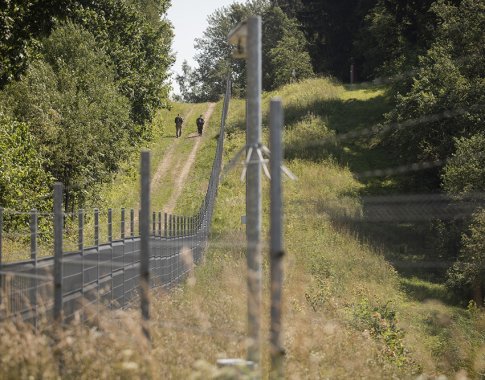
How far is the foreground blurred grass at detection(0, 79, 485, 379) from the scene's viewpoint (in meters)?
7.16

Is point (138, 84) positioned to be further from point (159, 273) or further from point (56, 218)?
point (56, 218)

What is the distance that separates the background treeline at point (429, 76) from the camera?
3209 centimetres

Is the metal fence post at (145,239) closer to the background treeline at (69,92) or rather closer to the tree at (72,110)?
the background treeline at (69,92)

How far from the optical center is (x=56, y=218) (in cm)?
812

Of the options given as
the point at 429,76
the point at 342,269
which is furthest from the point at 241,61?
the point at 342,269

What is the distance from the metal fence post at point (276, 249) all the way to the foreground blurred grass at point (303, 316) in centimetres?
39

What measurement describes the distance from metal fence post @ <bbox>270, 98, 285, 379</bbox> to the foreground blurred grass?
0.39 meters

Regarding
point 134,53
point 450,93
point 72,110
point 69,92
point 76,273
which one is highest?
point 134,53

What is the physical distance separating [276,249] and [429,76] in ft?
119

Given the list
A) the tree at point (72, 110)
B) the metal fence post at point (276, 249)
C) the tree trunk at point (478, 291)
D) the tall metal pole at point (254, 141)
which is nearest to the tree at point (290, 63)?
the tree at point (72, 110)

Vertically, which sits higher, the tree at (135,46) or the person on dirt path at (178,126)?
the tree at (135,46)

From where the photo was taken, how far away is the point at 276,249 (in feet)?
19.7

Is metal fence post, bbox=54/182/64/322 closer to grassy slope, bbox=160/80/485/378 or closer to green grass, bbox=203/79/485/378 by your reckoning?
grassy slope, bbox=160/80/485/378

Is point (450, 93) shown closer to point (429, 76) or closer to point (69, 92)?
point (429, 76)
